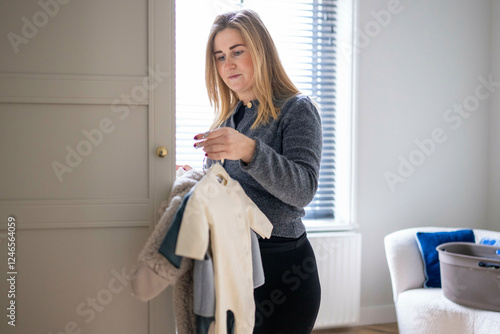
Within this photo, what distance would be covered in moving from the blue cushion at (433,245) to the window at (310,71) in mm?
471

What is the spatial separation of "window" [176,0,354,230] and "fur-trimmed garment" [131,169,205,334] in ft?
4.43

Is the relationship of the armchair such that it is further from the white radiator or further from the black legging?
the black legging

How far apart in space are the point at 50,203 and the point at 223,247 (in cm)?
63

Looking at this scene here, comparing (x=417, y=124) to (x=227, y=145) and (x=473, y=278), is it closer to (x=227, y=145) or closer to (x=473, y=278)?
(x=473, y=278)

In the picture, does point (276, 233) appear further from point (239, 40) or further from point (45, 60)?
point (45, 60)

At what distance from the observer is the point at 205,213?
988 mm

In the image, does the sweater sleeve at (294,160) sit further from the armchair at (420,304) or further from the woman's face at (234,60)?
the armchair at (420,304)

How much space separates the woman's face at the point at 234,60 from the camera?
1365mm

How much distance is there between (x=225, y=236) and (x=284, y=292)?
354 mm

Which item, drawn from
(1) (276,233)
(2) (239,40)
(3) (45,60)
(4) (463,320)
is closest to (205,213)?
(1) (276,233)

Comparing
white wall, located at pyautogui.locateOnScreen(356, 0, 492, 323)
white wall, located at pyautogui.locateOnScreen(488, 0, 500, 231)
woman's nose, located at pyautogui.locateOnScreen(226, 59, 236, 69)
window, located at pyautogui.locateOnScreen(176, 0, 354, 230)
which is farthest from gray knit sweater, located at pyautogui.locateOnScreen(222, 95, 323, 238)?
white wall, located at pyautogui.locateOnScreen(488, 0, 500, 231)

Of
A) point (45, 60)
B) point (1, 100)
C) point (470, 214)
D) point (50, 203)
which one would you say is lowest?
point (470, 214)

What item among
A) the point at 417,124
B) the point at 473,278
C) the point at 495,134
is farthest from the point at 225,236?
the point at 495,134

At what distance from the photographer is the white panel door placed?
1.29 meters
